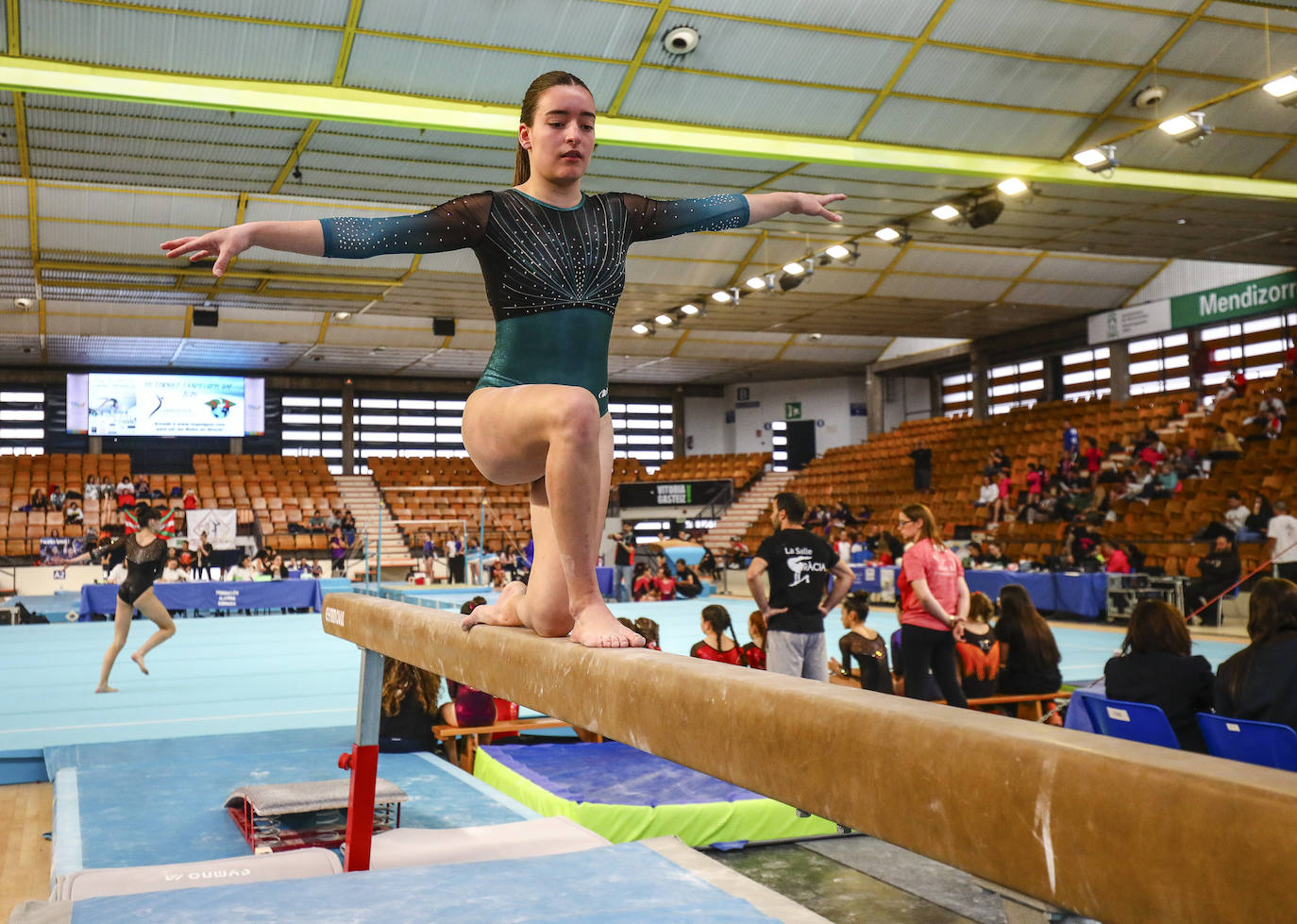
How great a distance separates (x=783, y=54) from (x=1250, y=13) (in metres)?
4.04

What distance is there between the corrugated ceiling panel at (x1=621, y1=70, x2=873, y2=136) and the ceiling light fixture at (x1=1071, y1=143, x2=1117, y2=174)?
235 centimetres

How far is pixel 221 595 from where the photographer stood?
17.6m

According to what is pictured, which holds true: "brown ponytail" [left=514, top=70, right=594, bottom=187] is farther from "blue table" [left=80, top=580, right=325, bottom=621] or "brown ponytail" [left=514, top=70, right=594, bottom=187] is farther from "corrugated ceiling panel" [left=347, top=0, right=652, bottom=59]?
"blue table" [left=80, top=580, right=325, bottom=621]

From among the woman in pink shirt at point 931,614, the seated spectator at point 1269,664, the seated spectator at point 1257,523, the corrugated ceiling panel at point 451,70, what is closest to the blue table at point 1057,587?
the seated spectator at point 1257,523

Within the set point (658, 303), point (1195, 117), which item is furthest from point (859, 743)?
point (658, 303)

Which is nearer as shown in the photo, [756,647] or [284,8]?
[756,647]

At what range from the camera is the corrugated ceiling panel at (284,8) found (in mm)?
8133

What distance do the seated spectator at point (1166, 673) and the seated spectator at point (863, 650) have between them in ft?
5.12

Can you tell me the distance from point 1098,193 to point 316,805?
1145cm

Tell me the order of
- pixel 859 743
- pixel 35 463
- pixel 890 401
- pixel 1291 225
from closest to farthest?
pixel 859 743 → pixel 1291 225 → pixel 35 463 → pixel 890 401

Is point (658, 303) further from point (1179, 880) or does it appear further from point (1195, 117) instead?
point (1179, 880)

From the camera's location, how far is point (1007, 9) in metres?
8.98

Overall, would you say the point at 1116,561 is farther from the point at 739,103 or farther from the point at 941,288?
the point at 739,103

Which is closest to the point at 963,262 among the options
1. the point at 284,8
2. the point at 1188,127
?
the point at 1188,127
